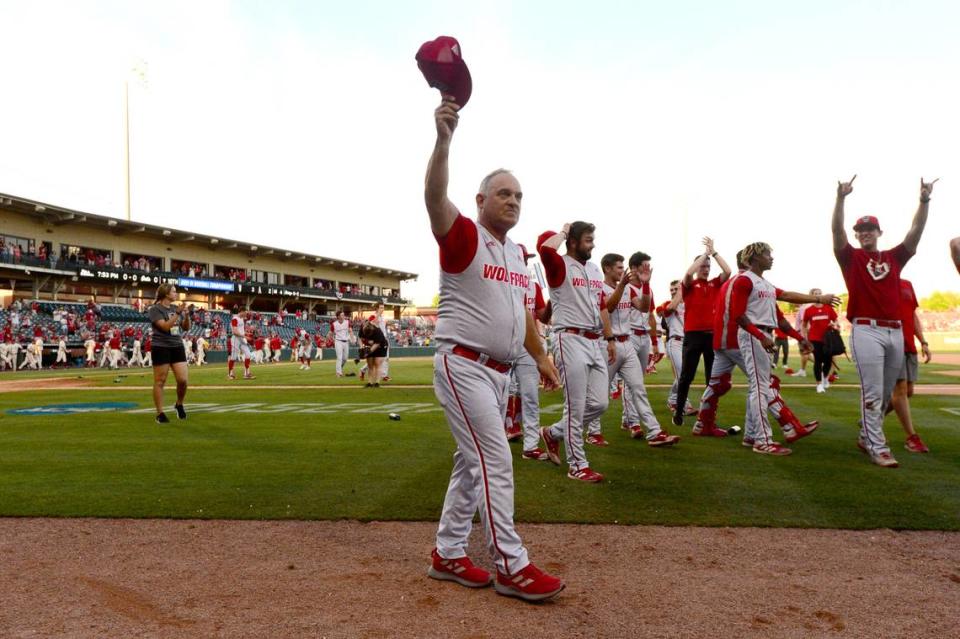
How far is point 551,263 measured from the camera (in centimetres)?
569

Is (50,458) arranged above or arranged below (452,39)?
below

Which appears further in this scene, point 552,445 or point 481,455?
point 552,445

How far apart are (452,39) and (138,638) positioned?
2.77 metres

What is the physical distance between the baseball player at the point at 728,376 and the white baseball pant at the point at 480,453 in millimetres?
4543

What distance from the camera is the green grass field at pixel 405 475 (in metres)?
4.61

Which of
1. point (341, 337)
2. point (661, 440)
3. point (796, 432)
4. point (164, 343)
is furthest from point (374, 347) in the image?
point (796, 432)

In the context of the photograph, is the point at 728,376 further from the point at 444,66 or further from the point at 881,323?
the point at 444,66

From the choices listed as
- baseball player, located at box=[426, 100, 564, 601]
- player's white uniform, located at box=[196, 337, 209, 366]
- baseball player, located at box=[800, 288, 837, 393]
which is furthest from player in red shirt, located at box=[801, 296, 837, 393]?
player's white uniform, located at box=[196, 337, 209, 366]

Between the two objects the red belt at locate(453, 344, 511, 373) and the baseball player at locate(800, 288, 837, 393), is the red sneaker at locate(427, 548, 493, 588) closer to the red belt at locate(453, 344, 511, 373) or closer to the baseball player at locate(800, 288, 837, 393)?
the red belt at locate(453, 344, 511, 373)

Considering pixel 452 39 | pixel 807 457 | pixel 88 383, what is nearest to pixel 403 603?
pixel 452 39

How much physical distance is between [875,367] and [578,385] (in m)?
2.81

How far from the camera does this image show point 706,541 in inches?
155

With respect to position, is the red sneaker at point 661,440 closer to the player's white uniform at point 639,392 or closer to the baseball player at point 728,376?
the player's white uniform at point 639,392

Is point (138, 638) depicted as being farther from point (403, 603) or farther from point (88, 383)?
point (88, 383)
